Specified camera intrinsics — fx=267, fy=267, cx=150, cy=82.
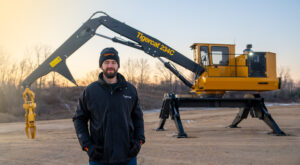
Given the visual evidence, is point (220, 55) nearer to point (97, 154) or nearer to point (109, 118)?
point (109, 118)

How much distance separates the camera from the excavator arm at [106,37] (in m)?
9.19

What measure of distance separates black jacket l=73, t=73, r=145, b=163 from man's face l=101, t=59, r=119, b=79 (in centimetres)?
9

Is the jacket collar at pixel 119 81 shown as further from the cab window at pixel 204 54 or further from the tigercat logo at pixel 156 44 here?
the cab window at pixel 204 54

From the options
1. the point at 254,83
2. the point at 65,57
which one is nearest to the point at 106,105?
the point at 65,57

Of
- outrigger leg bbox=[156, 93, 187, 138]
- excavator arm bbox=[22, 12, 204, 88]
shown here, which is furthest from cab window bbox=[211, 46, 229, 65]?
outrigger leg bbox=[156, 93, 187, 138]

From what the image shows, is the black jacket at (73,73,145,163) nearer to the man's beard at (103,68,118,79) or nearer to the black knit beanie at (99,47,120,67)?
the man's beard at (103,68,118,79)

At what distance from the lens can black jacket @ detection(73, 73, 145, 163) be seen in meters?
2.59

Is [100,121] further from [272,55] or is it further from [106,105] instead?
[272,55]

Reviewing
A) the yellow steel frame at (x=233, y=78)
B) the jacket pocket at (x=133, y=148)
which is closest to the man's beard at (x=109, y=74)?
the jacket pocket at (x=133, y=148)

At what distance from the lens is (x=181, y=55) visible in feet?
34.8

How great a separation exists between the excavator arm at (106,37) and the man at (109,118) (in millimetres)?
6604

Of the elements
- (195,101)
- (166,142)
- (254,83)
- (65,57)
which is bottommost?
(166,142)

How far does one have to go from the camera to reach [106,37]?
31.3 ft

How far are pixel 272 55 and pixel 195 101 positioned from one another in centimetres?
350
